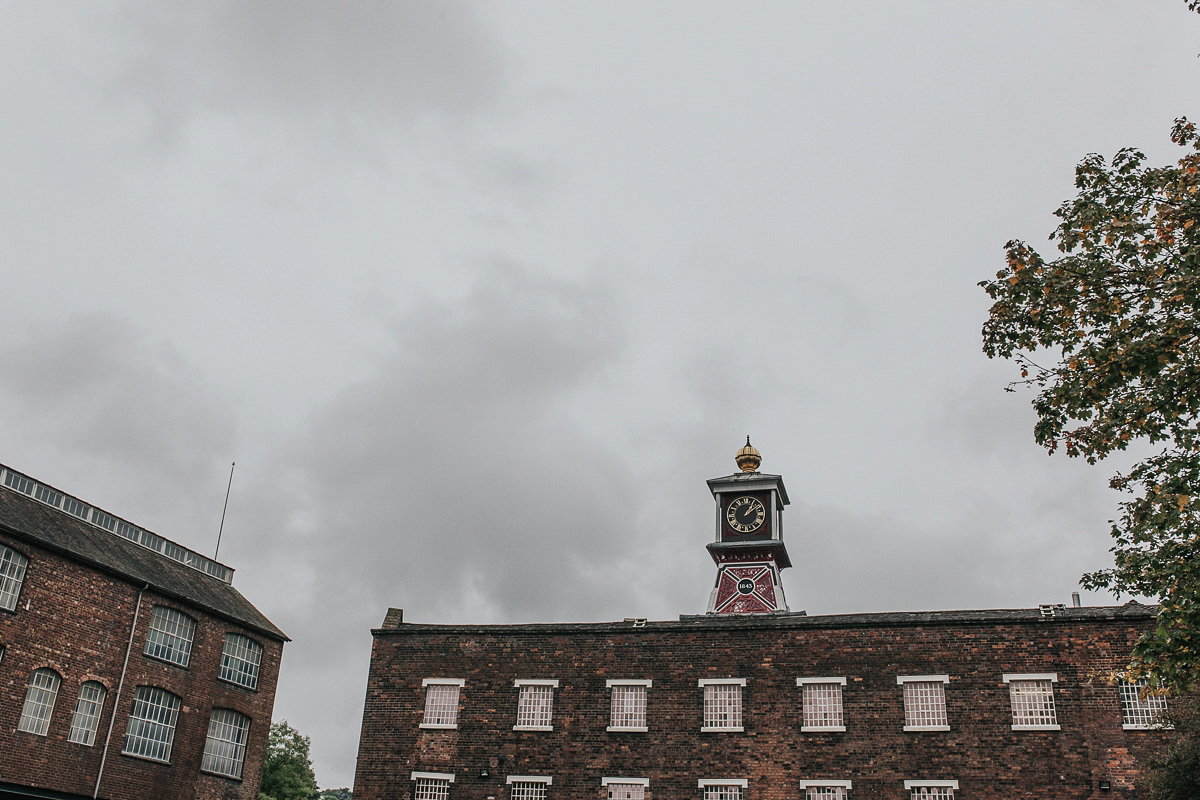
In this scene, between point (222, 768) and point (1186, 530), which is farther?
point (222, 768)

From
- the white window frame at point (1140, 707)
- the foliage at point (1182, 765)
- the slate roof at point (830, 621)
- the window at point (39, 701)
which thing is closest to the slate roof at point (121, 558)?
the window at point (39, 701)

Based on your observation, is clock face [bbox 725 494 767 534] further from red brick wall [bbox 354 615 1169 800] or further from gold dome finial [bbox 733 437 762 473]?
red brick wall [bbox 354 615 1169 800]

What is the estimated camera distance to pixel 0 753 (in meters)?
29.5

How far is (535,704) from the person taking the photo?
32344 mm

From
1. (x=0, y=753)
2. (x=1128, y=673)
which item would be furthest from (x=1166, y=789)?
(x=0, y=753)

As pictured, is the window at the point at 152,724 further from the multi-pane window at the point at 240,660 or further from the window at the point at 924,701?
the window at the point at 924,701

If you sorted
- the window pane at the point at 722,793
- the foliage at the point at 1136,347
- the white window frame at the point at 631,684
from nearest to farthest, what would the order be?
the foliage at the point at 1136,347 < the window pane at the point at 722,793 < the white window frame at the point at 631,684

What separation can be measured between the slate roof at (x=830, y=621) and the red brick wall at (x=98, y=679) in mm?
8347

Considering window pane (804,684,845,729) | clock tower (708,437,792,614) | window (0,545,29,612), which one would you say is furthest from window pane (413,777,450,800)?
clock tower (708,437,792,614)

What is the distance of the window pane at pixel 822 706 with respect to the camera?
2970 cm

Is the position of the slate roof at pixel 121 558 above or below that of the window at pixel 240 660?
above

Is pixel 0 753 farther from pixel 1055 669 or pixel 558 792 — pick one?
pixel 1055 669

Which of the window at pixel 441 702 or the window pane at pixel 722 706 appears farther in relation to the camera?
the window at pixel 441 702

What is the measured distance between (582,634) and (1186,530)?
2103 cm
